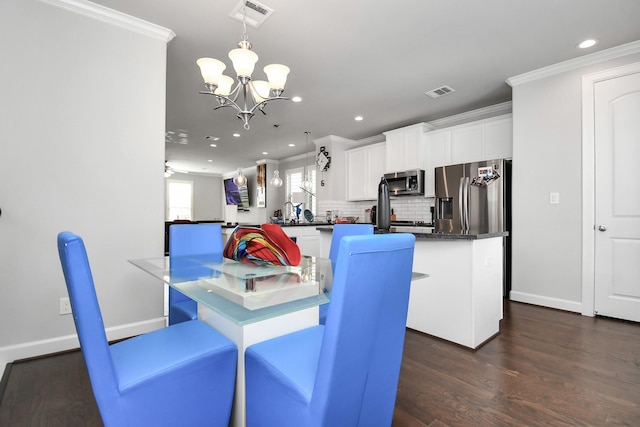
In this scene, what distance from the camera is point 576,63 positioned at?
309cm

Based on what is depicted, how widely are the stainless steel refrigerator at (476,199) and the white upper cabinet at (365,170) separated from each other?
4.87 feet

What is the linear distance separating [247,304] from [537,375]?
1.96m

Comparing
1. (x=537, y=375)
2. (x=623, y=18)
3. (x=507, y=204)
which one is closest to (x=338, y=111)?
(x=507, y=204)

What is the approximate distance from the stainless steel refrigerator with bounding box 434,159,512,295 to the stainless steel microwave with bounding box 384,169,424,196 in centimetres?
50

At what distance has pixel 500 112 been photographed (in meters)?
4.30

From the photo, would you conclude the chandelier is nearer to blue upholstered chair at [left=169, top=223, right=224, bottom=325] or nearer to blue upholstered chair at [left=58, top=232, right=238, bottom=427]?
blue upholstered chair at [left=169, top=223, right=224, bottom=325]

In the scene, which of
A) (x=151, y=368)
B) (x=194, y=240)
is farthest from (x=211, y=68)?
(x=151, y=368)

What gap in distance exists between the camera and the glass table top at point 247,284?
89 centimetres

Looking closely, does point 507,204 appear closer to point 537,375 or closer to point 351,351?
point 537,375

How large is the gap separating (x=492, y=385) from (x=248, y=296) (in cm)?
162

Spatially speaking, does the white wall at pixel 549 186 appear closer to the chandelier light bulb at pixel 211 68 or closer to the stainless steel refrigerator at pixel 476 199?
the stainless steel refrigerator at pixel 476 199

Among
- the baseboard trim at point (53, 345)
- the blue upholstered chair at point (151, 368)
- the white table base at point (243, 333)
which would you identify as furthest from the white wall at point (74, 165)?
the white table base at point (243, 333)

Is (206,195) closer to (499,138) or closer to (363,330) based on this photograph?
(499,138)

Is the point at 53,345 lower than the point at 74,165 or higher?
lower
